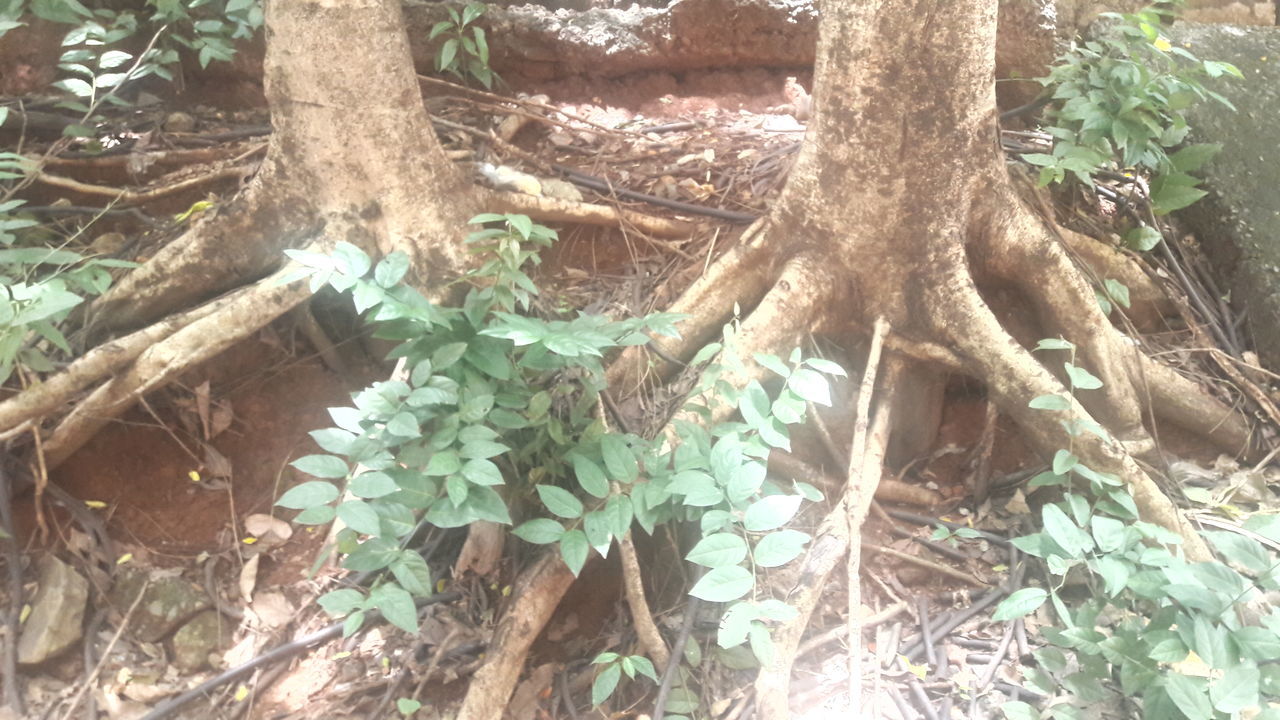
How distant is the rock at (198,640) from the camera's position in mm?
2645

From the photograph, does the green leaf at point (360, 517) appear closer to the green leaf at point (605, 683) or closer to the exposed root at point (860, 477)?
the green leaf at point (605, 683)

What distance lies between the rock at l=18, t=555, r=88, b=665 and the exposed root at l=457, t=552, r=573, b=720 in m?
1.27

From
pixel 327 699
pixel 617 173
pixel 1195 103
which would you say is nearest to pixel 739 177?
pixel 617 173

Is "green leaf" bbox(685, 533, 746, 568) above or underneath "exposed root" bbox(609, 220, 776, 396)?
underneath

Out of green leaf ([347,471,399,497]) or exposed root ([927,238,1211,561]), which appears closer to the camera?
green leaf ([347,471,399,497])

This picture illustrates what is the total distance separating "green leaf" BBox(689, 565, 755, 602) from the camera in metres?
1.87

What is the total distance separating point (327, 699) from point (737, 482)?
53.8 inches

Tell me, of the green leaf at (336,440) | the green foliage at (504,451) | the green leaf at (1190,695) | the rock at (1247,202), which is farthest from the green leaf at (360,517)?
the rock at (1247,202)

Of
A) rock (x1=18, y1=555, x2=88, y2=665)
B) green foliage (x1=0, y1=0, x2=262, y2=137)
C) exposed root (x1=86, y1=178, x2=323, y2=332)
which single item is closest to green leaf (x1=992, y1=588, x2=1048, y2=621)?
exposed root (x1=86, y1=178, x2=323, y2=332)

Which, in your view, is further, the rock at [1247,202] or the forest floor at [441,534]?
Result: the rock at [1247,202]

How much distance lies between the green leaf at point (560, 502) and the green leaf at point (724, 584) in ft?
1.25

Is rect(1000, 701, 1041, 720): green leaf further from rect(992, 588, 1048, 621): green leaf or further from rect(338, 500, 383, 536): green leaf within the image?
rect(338, 500, 383, 536): green leaf

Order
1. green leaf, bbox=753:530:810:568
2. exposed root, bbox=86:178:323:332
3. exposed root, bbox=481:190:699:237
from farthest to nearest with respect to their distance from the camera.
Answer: exposed root, bbox=481:190:699:237 < exposed root, bbox=86:178:323:332 < green leaf, bbox=753:530:810:568

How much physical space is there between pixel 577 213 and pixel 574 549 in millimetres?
1482
